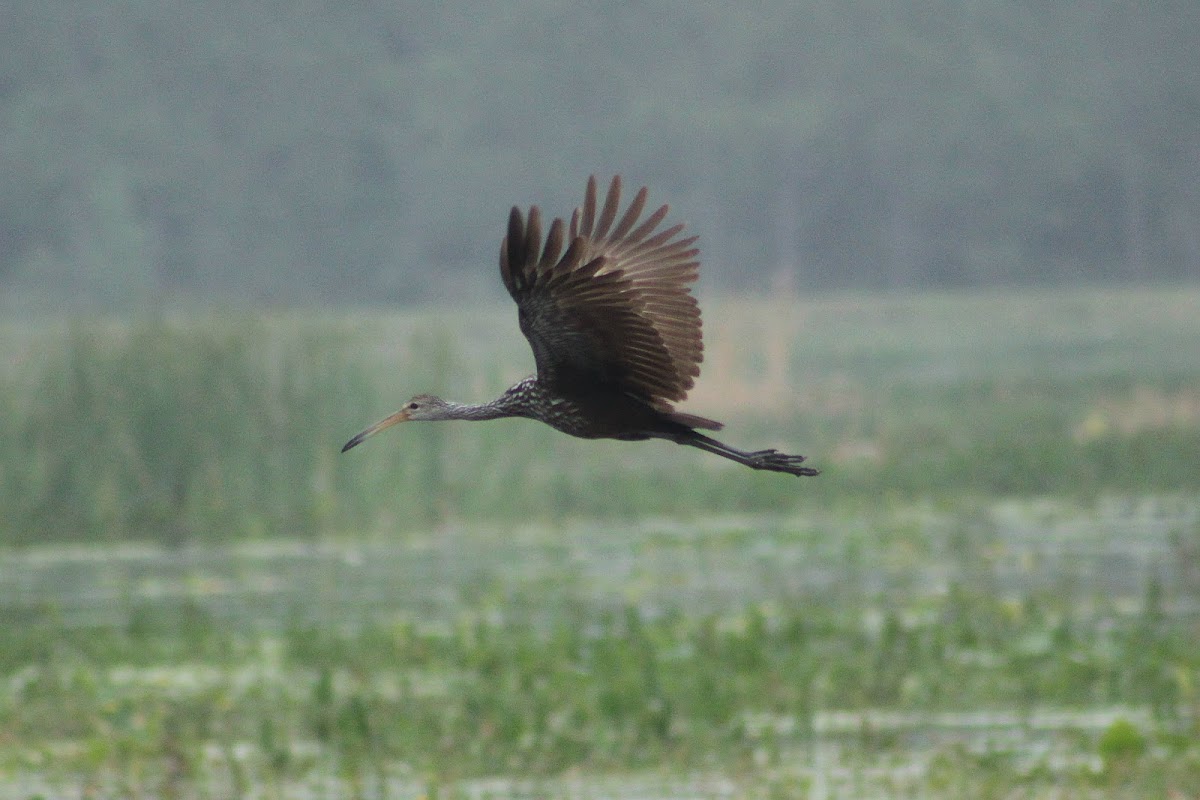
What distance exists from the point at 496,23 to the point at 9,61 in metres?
13.3

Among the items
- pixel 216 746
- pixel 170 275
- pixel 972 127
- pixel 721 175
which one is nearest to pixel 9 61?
pixel 170 275

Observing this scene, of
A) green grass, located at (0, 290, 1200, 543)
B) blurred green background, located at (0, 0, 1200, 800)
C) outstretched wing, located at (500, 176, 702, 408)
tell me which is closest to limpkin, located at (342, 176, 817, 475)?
outstretched wing, located at (500, 176, 702, 408)

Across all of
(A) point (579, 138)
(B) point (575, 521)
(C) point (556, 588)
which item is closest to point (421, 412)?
(C) point (556, 588)

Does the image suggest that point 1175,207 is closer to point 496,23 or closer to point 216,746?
point 496,23

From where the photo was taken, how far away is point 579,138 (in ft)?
186

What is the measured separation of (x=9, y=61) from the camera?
57906 millimetres

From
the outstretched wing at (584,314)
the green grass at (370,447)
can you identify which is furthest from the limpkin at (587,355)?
the green grass at (370,447)

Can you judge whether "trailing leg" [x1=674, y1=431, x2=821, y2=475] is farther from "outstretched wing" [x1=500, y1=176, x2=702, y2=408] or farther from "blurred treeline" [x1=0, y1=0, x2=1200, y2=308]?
"blurred treeline" [x1=0, y1=0, x2=1200, y2=308]

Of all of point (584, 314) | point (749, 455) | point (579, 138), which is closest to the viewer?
point (584, 314)

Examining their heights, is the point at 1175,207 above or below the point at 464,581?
above

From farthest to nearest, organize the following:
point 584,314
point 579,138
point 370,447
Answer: point 579,138 → point 370,447 → point 584,314

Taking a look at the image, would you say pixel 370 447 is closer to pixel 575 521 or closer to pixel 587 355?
pixel 575 521

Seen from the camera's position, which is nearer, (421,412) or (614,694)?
(421,412)

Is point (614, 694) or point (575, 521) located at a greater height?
point (575, 521)
